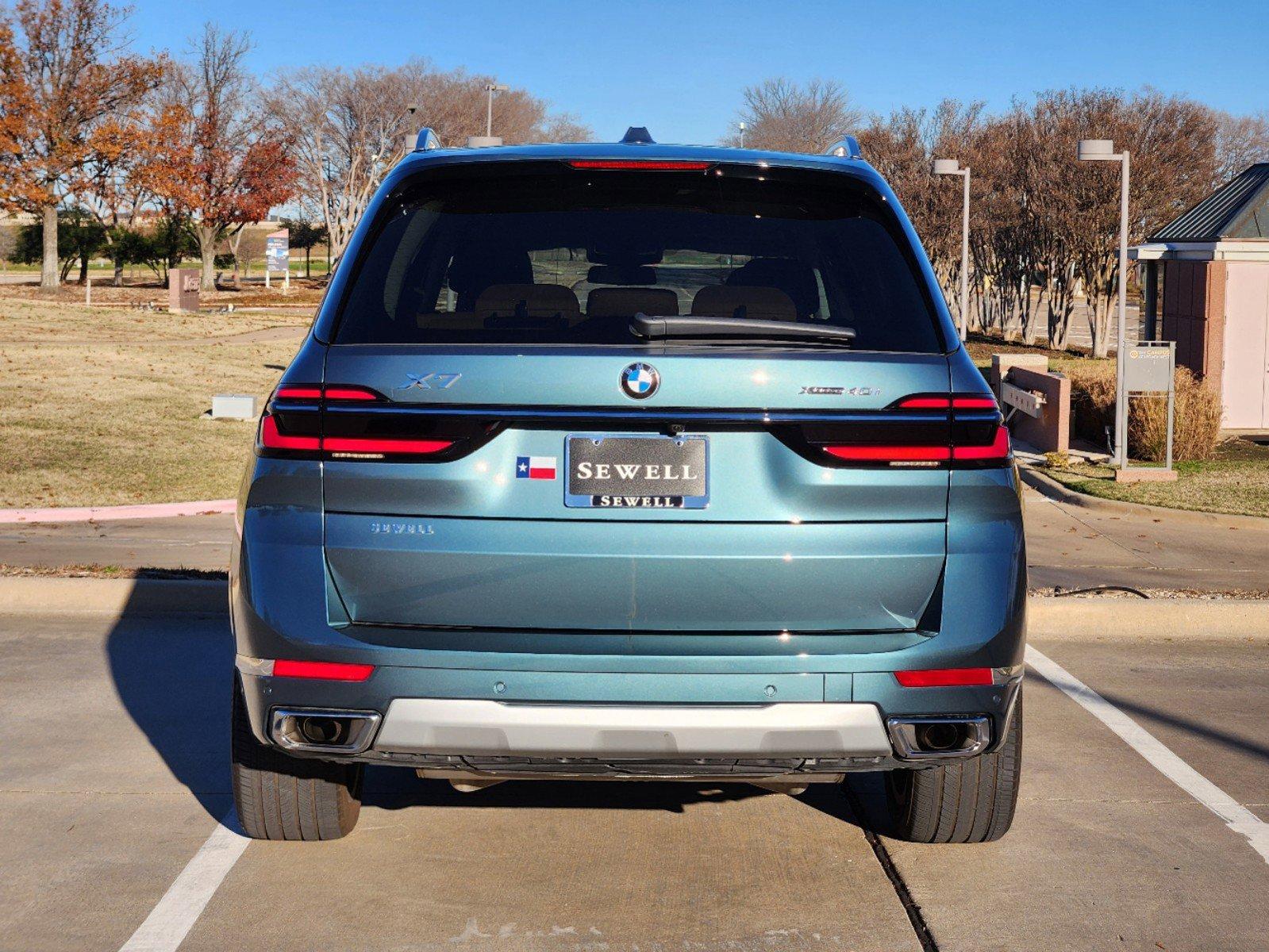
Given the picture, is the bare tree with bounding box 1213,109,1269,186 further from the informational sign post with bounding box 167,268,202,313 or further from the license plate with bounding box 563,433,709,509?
the license plate with bounding box 563,433,709,509

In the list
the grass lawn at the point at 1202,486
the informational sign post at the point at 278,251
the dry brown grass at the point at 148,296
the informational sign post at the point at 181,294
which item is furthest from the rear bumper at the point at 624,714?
the informational sign post at the point at 278,251

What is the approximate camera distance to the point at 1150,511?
13.1 metres

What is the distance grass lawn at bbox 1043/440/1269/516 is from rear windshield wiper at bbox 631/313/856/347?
1026 cm

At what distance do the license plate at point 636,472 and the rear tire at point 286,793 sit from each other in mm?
1271

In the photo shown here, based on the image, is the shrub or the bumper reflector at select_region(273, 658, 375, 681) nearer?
the bumper reflector at select_region(273, 658, 375, 681)

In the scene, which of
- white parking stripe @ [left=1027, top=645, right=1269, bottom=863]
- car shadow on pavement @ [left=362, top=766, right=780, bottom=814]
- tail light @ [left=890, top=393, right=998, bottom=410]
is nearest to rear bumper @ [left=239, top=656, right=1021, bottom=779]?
tail light @ [left=890, top=393, right=998, bottom=410]

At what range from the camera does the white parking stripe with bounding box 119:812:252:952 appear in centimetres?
381

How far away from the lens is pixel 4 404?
59.6 feet

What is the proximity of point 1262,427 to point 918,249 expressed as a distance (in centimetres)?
1697

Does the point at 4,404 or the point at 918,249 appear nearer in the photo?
the point at 918,249

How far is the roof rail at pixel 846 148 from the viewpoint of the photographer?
470 centimetres

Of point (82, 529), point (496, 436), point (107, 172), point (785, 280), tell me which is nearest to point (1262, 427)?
point (82, 529)

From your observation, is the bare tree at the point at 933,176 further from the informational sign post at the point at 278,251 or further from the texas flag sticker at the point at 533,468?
the texas flag sticker at the point at 533,468

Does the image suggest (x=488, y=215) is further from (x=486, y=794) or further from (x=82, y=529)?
(x=82, y=529)
